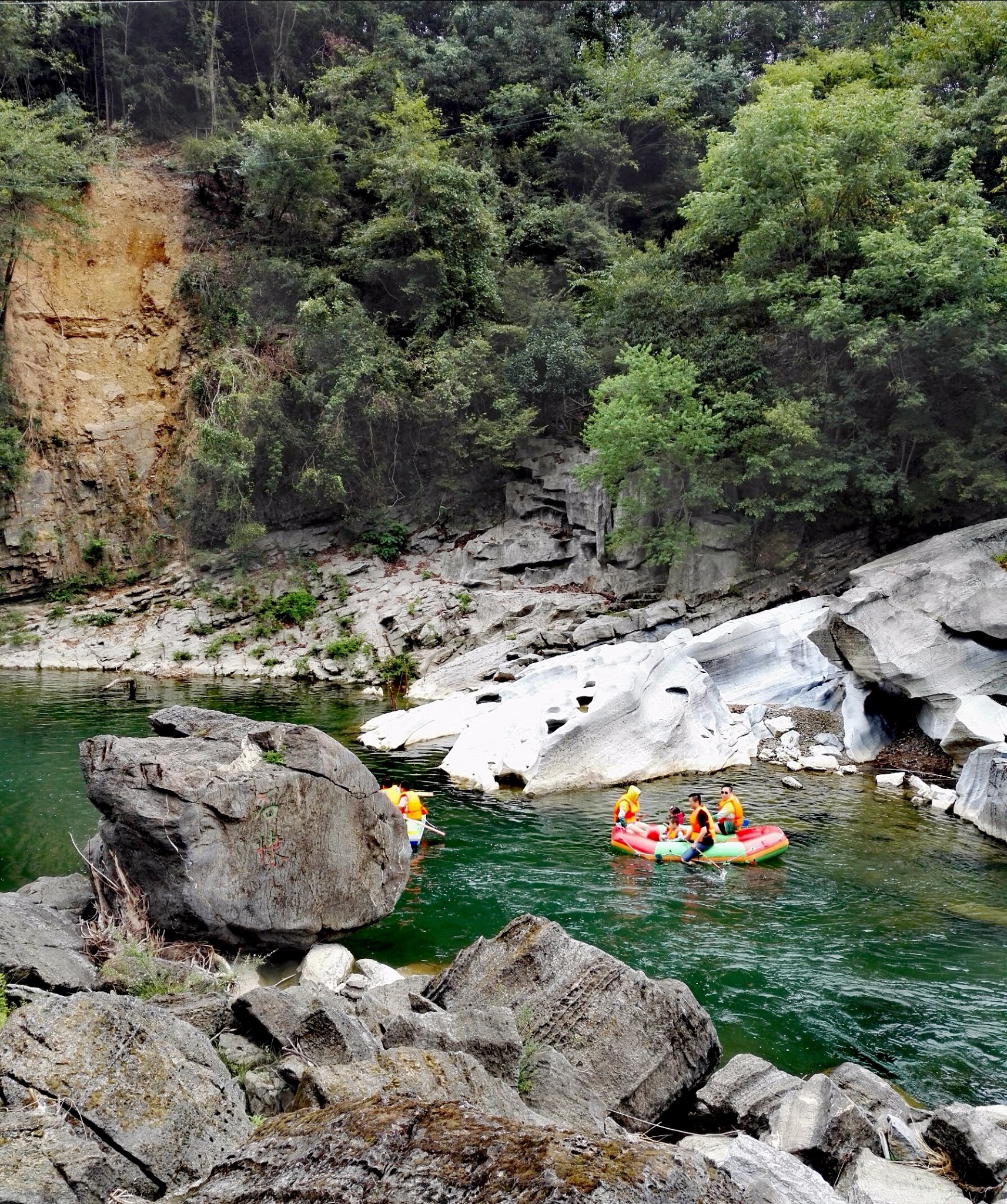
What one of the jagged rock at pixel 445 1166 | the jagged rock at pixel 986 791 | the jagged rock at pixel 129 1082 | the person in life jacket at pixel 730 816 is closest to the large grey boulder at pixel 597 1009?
the jagged rock at pixel 129 1082

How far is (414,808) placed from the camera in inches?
574

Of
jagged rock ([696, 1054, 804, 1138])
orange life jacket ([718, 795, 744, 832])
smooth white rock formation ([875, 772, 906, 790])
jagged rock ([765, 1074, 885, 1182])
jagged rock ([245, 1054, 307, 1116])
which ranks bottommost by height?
smooth white rock formation ([875, 772, 906, 790])

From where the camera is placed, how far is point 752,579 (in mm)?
26969

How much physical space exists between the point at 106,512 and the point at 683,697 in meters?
26.0

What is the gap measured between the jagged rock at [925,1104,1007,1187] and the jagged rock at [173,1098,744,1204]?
3955mm

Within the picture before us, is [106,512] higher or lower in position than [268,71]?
lower

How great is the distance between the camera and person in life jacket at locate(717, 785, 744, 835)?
1467 cm

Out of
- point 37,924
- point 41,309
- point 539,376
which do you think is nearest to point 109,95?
point 41,309

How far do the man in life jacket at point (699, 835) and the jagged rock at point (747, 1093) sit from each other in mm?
6845

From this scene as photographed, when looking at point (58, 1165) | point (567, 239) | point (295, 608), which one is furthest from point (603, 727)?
point (567, 239)

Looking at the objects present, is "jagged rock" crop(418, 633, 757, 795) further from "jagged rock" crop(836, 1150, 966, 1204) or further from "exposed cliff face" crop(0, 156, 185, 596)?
"exposed cliff face" crop(0, 156, 185, 596)

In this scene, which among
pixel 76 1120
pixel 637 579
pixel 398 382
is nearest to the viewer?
pixel 76 1120

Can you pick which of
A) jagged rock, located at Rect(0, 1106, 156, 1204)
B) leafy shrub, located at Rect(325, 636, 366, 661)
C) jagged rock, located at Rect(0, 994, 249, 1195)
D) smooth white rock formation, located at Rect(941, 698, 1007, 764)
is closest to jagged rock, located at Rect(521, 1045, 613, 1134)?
jagged rock, located at Rect(0, 994, 249, 1195)

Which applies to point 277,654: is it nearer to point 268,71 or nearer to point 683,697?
point 683,697
